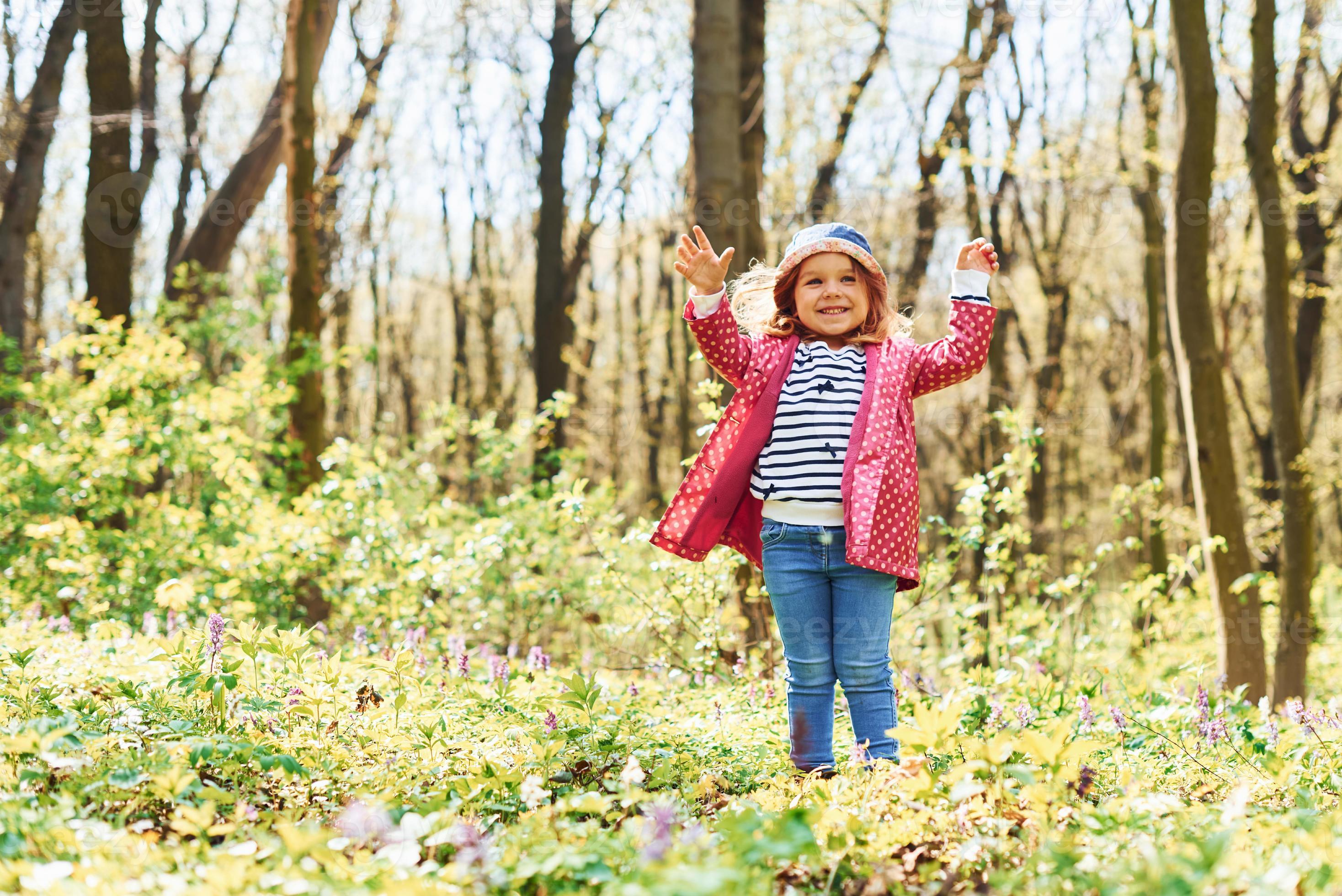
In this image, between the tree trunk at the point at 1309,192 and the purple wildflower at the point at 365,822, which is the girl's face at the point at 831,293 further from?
the tree trunk at the point at 1309,192

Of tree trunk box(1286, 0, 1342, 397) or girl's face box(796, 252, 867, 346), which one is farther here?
tree trunk box(1286, 0, 1342, 397)

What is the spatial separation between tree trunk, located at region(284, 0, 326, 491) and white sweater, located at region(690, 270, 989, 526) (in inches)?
193

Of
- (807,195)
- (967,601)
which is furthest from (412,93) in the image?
(967,601)

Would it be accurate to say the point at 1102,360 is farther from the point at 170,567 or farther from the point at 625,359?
the point at 170,567

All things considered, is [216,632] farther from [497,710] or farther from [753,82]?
[753,82]

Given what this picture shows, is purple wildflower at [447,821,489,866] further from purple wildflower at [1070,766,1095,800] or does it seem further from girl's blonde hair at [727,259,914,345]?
girl's blonde hair at [727,259,914,345]

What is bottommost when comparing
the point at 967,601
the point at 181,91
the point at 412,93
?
the point at 967,601

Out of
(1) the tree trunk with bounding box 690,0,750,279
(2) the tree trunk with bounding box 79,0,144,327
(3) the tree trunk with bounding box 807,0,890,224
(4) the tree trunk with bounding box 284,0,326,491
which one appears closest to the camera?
(1) the tree trunk with bounding box 690,0,750,279

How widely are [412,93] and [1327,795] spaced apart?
19712 mm

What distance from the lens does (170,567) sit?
5957mm

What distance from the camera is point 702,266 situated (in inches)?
126

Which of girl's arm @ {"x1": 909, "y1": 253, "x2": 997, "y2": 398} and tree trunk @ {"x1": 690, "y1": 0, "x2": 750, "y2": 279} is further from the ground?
tree trunk @ {"x1": 690, "y1": 0, "x2": 750, "y2": 279}

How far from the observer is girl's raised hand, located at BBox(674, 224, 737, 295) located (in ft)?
10.4

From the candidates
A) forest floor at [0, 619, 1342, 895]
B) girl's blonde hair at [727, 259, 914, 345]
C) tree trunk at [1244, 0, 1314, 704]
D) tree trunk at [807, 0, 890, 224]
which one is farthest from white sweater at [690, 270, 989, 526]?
tree trunk at [807, 0, 890, 224]
